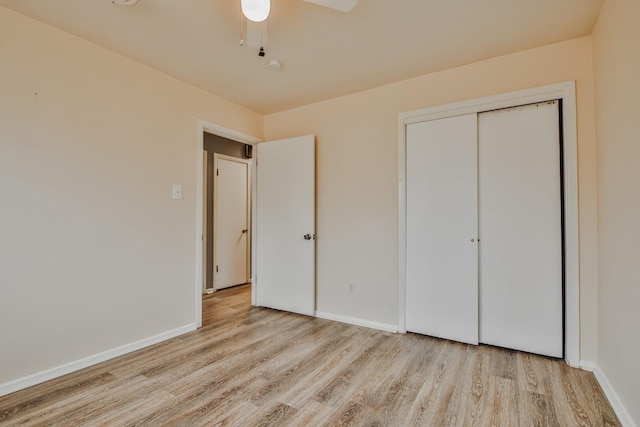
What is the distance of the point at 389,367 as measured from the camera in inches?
90.1

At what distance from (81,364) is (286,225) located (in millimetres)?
2170

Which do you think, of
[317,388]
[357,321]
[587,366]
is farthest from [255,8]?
[587,366]

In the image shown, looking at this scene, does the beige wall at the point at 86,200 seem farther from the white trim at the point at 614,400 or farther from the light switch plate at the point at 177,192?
the white trim at the point at 614,400

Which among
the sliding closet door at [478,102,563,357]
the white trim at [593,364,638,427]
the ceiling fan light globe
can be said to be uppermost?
the ceiling fan light globe

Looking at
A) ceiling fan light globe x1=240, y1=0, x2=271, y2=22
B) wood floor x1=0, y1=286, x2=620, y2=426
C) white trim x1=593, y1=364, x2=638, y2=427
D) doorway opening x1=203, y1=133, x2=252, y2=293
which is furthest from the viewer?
doorway opening x1=203, y1=133, x2=252, y2=293

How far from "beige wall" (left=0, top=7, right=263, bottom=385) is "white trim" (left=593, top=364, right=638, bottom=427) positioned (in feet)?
10.6

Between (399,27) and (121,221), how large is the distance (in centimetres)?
261

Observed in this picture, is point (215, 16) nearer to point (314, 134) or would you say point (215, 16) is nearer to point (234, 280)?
point (314, 134)

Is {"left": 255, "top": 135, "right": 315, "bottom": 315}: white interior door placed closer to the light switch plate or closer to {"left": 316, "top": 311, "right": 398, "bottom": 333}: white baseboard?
{"left": 316, "top": 311, "right": 398, "bottom": 333}: white baseboard

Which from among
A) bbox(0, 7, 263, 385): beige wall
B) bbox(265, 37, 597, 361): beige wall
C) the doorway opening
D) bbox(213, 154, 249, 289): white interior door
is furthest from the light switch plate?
bbox(213, 154, 249, 289): white interior door

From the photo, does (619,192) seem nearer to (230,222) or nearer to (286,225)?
(286,225)

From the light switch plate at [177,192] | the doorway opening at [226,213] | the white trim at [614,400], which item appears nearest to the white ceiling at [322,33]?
the light switch plate at [177,192]

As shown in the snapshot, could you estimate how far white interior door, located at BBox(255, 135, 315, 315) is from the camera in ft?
11.4

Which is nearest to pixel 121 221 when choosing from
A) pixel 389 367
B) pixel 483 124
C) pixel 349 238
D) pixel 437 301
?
pixel 349 238
